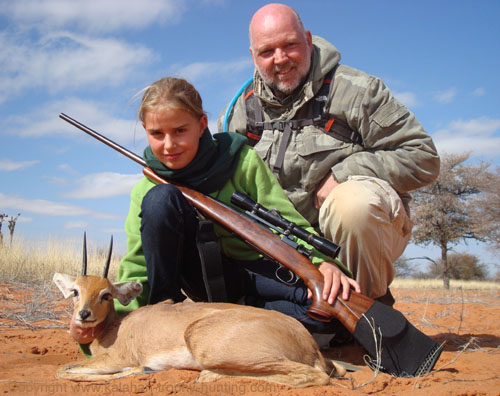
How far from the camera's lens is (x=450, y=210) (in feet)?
89.6

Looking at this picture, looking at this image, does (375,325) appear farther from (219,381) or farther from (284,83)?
(284,83)

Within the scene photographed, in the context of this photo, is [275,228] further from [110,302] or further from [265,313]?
[110,302]

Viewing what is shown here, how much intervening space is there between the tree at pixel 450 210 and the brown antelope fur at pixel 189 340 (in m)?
24.1

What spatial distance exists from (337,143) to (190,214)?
1878 mm

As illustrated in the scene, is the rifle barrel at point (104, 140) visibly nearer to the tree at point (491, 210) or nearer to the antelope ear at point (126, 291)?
the antelope ear at point (126, 291)

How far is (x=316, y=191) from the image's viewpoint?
5117 millimetres

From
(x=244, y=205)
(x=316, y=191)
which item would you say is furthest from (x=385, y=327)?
(x=316, y=191)

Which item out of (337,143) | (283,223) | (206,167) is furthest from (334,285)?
(337,143)

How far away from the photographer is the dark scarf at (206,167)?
415 centimetres

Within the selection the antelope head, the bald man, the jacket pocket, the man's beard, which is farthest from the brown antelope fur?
the man's beard

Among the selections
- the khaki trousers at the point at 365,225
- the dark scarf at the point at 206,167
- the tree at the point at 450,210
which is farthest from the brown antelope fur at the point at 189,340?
the tree at the point at 450,210

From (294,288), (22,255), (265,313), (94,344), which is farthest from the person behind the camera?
(22,255)

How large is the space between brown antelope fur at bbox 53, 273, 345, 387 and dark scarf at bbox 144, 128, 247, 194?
1.05 metres

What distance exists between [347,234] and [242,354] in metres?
1.85
